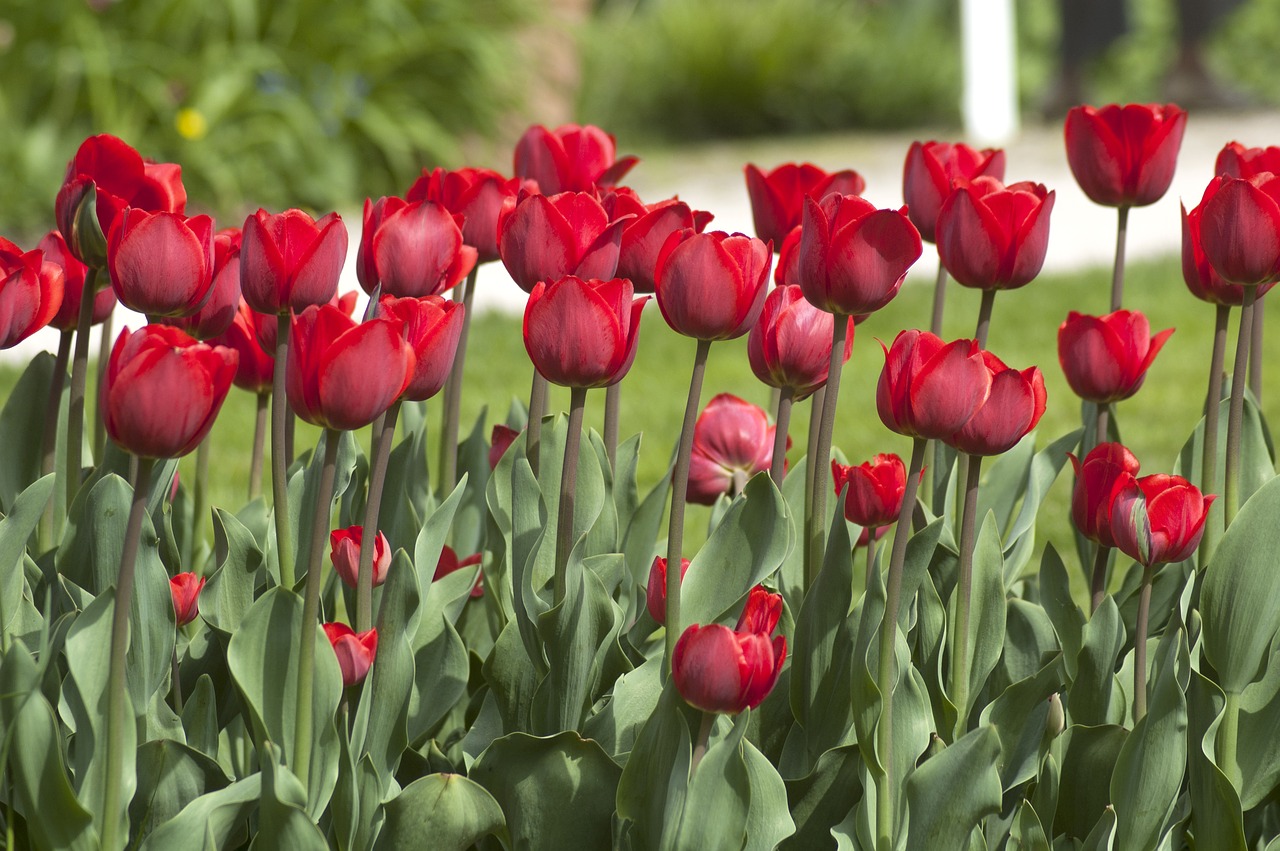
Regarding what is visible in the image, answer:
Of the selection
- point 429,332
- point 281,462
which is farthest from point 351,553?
point 429,332

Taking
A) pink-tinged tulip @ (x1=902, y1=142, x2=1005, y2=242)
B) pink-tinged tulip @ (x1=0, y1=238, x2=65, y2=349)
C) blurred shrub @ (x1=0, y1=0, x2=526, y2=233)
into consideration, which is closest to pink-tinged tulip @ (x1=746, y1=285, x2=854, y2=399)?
pink-tinged tulip @ (x1=902, y1=142, x2=1005, y2=242)

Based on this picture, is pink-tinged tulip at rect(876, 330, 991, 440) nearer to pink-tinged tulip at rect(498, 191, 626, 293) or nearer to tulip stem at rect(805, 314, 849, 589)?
tulip stem at rect(805, 314, 849, 589)

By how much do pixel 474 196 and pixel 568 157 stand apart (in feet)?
0.52

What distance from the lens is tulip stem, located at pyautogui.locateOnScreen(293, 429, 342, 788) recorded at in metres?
1.00

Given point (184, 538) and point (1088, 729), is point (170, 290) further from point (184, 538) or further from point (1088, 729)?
point (1088, 729)

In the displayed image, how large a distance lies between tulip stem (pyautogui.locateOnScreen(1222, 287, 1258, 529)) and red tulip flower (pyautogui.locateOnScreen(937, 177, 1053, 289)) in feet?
0.61

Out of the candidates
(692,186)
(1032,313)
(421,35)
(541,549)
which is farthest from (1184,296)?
(541,549)

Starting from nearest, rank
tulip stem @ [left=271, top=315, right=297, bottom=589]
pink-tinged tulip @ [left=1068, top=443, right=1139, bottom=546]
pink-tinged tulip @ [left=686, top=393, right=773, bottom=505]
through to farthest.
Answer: tulip stem @ [left=271, top=315, right=297, bottom=589], pink-tinged tulip @ [left=1068, top=443, right=1139, bottom=546], pink-tinged tulip @ [left=686, top=393, right=773, bottom=505]

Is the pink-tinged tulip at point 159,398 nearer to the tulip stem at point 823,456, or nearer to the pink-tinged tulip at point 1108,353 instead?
the tulip stem at point 823,456

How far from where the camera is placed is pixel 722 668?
38.1 inches

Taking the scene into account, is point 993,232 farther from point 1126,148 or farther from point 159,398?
point 159,398

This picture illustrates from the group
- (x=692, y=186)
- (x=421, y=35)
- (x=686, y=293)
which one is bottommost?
(x=686, y=293)

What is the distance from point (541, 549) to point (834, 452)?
39 centimetres

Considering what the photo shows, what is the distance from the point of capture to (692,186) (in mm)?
7254
